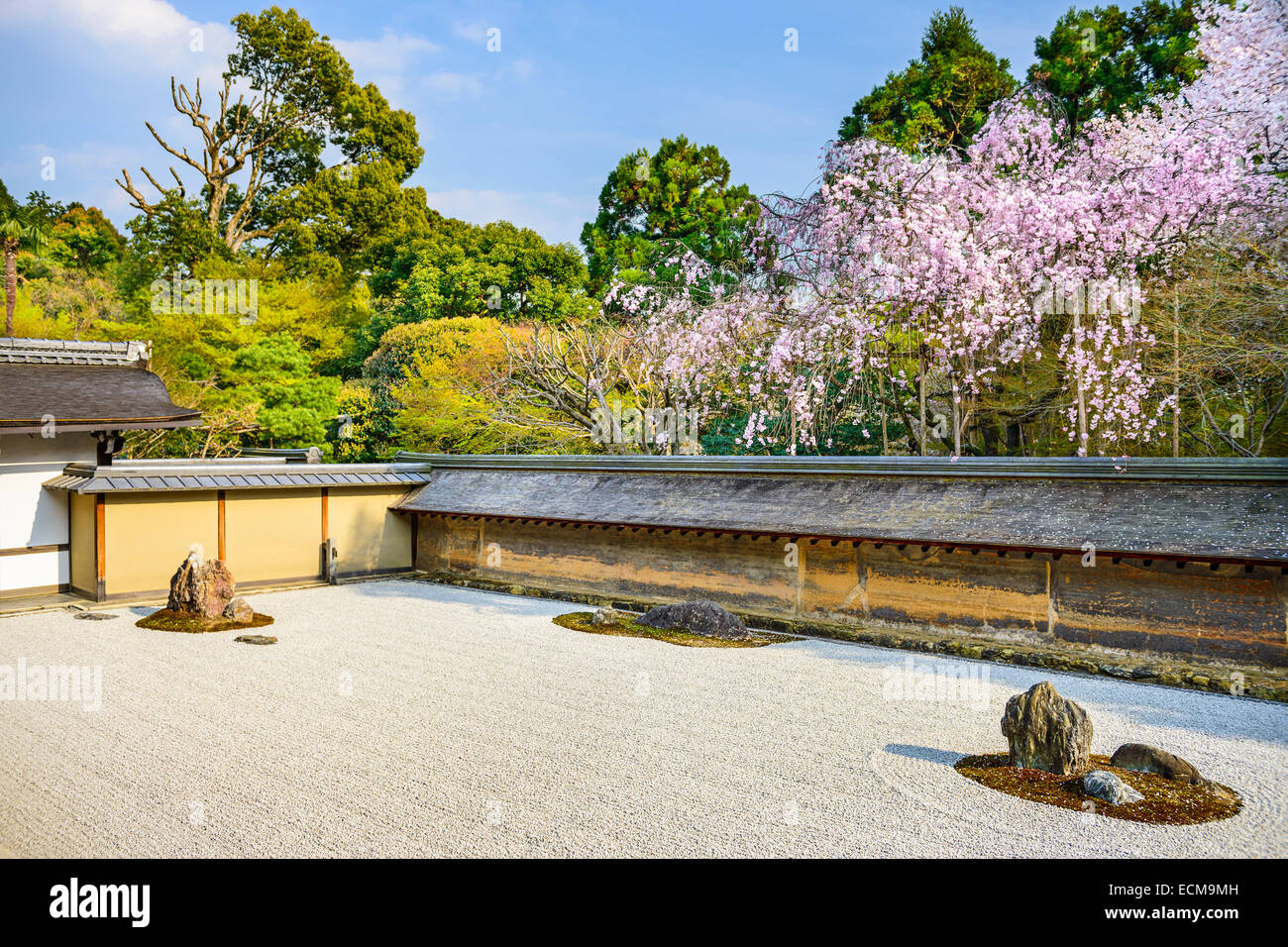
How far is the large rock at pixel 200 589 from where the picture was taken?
1279 cm

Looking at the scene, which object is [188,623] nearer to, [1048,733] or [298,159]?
[1048,733]

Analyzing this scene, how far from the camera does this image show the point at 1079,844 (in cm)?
549

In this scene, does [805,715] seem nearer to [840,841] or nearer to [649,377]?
[840,841]

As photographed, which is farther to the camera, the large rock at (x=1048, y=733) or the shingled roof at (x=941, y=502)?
the shingled roof at (x=941, y=502)

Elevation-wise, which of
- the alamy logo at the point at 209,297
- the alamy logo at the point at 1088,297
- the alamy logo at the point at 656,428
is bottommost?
the alamy logo at the point at 656,428

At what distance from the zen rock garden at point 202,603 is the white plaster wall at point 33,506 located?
3394 millimetres

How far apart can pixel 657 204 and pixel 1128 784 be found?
35.7 metres

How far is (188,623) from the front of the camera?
1262 centimetres

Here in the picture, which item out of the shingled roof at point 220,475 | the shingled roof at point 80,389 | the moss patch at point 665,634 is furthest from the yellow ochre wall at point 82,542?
A: the moss patch at point 665,634

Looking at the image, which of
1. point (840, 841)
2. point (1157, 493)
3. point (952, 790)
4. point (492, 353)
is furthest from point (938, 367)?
point (492, 353)

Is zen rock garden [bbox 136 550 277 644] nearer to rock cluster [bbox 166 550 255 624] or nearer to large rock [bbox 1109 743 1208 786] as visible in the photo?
rock cluster [bbox 166 550 255 624]

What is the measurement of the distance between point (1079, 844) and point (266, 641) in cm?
1006

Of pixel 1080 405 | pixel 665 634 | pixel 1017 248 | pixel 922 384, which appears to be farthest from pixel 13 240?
pixel 1080 405

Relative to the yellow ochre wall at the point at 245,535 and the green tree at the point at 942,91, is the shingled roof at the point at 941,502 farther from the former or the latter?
the green tree at the point at 942,91
